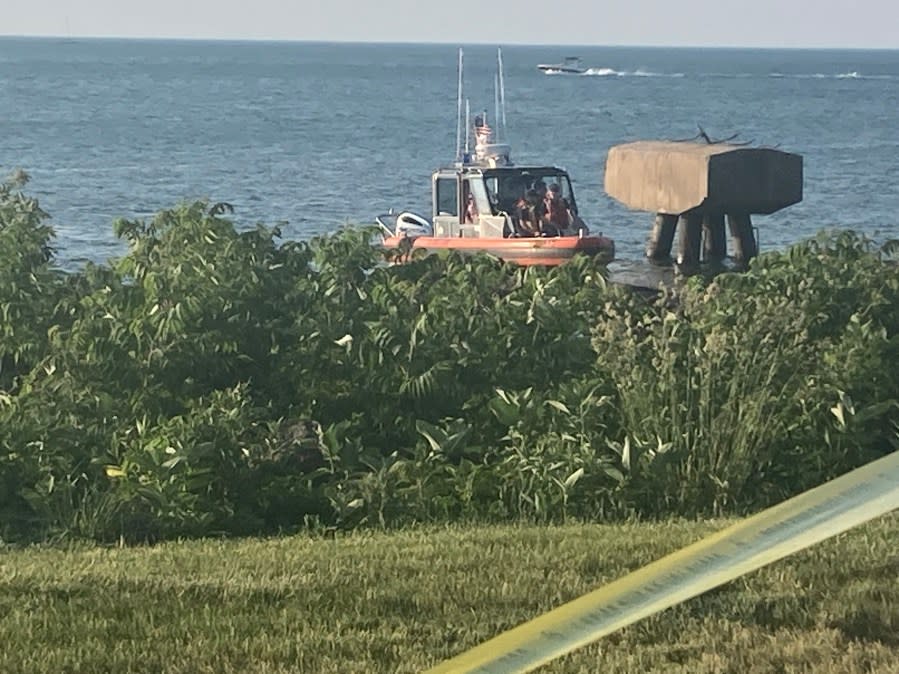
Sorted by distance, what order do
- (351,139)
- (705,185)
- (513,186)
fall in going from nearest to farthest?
(705,185), (513,186), (351,139)

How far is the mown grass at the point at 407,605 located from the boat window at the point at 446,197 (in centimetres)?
1976

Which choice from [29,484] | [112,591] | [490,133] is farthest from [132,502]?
[490,133]

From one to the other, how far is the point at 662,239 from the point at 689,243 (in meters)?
1.32

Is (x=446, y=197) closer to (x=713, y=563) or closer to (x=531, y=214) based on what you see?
(x=531, y=214)

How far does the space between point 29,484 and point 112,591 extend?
1875 mm

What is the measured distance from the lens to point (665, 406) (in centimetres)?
789

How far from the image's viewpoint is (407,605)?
18.5 ft

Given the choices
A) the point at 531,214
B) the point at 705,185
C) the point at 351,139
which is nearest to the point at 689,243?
the point at 705,185

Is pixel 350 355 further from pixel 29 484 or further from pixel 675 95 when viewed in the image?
pixel 675 95

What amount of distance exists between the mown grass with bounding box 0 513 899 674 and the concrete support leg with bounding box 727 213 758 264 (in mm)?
20924

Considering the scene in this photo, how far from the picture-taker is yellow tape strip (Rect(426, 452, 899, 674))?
332 cm

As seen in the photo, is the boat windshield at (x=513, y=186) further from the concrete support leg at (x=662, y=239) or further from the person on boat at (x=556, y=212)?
the concrete support leg at (x=662, y=239)

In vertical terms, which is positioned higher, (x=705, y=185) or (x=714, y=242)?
(x=705, y=185)

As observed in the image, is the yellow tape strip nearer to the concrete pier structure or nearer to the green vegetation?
the green vegetation
